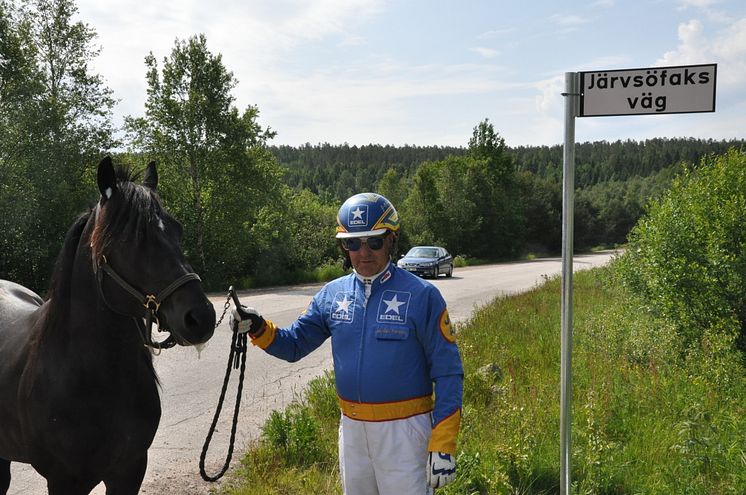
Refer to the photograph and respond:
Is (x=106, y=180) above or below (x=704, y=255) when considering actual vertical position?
above

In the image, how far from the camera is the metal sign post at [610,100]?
3240mm

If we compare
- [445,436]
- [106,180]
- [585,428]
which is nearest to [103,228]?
[106,180]

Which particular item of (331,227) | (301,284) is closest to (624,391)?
(301,284)

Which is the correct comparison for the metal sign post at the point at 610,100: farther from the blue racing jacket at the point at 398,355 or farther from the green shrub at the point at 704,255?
the green shrub at the point at 704,255

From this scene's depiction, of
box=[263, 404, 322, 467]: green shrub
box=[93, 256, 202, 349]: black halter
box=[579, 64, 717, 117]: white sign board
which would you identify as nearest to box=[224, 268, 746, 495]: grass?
box=[263, 404, 322, 467]: green shrub

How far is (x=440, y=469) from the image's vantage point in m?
2.42

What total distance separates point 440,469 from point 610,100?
231 centimetres

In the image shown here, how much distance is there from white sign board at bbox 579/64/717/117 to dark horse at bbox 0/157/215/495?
246 cm

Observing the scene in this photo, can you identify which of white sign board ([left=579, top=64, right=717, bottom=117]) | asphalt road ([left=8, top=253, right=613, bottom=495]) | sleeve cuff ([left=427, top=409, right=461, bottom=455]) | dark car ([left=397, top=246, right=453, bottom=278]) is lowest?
dark car ([left=397, top=246, right=453, bottom=278])

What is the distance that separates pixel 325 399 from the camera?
5.95 m

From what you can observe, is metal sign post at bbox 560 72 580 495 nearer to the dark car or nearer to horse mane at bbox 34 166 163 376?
horse mane at bbox 34 166 163 376

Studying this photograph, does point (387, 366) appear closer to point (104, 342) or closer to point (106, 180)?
point (104, 342)

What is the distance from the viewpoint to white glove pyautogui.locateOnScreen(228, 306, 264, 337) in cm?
288

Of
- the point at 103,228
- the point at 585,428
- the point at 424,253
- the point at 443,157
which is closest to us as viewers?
the point at 103,228
